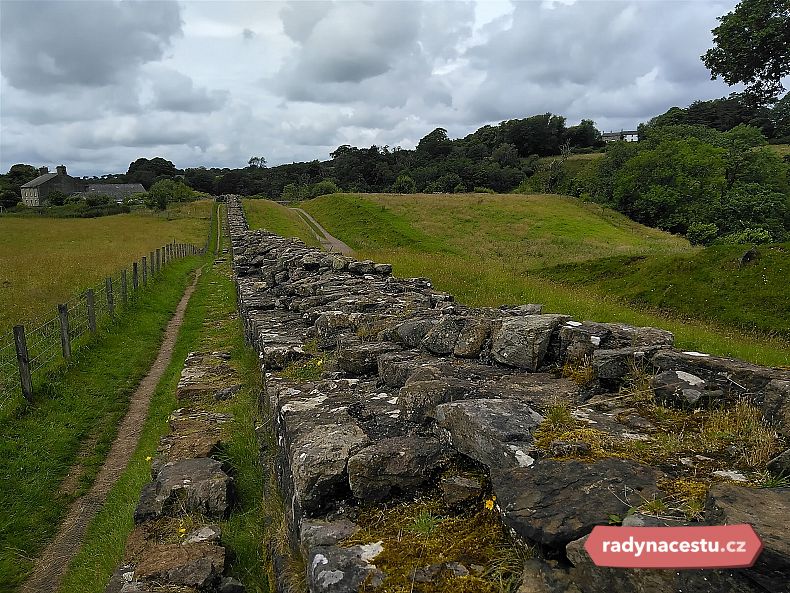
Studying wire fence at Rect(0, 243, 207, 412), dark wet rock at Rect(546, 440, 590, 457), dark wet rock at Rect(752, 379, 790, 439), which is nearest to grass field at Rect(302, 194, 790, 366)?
dark wet rock at Rect(752, 379, 790, 439)

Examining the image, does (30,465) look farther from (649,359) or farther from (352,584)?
(649,359)

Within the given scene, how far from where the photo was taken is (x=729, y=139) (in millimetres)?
65125

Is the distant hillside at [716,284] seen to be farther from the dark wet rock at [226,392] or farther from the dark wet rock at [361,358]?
the dark wet rock at [226,392]

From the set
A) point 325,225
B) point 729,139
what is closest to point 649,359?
point 325,225

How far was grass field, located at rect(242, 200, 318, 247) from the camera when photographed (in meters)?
43.3

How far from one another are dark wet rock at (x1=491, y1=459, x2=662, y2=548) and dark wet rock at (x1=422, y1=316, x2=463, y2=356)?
111 inches

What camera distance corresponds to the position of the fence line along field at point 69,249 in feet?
66.6

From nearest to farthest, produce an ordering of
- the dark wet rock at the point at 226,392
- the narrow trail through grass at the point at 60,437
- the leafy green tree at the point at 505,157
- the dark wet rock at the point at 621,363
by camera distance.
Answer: the dark wet rock at the point at 621,363
the narrow trail through grass at the point at 60,437
the dark wet rock at the point at 226,392
the leafy green tree at the point at 505,157

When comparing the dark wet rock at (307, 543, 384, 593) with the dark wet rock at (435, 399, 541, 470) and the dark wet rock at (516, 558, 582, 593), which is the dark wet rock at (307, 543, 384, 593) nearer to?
the dark wet rock at (516, 558, 582, 593)

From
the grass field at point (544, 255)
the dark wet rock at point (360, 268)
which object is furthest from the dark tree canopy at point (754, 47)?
the dark wet rock at point (360, 268)

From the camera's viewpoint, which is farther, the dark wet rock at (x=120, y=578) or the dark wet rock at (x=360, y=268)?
the dark wet rock at (x=360, y=268)

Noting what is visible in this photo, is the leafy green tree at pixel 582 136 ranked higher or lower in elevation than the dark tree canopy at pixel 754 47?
higher

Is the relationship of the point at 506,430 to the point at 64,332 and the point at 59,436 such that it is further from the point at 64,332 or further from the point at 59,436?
the point at 64,332

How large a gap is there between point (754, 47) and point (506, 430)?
25.0m
